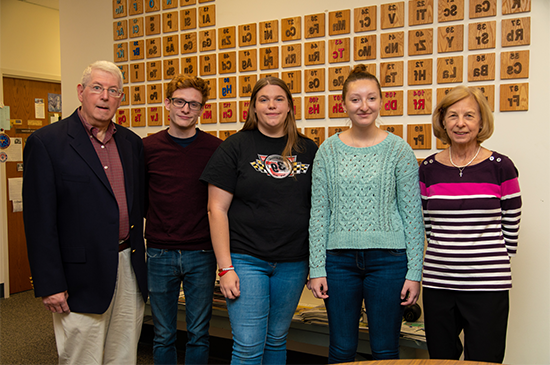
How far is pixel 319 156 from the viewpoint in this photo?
168cm

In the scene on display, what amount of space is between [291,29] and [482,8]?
1.09 meters

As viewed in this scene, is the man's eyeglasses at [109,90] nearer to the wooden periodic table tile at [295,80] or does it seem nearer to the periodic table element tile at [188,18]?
the wooden periodic table tile at [295,80]

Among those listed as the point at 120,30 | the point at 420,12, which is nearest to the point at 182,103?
the point at 420,12

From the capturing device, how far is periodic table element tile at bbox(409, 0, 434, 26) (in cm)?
228

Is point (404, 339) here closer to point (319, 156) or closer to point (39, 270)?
point (319, 156)

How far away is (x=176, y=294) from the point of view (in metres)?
1.90

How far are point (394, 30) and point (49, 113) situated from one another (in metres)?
3.98

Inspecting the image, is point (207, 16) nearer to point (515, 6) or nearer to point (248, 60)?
point (248, 60)

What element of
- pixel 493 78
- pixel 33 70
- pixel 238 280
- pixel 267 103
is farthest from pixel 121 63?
pixel 493 78

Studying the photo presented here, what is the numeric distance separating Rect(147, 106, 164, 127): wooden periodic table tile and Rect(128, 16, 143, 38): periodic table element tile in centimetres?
59

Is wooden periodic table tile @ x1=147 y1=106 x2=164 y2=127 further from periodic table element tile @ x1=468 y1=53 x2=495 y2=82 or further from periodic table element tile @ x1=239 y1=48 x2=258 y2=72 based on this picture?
periodic table element tile @ x1=468 y1=53 x2=495 y2=82

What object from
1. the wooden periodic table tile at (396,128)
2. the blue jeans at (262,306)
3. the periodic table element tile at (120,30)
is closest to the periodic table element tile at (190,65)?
the periodic table element tile at (120,30)

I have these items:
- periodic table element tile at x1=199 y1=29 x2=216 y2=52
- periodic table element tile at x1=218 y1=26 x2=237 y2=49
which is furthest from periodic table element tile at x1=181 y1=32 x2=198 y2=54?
periodic table element tile at x1=218 y1=26 x2=237 y2=49

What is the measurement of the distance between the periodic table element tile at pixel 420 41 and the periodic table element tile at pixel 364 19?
233 millimetres
